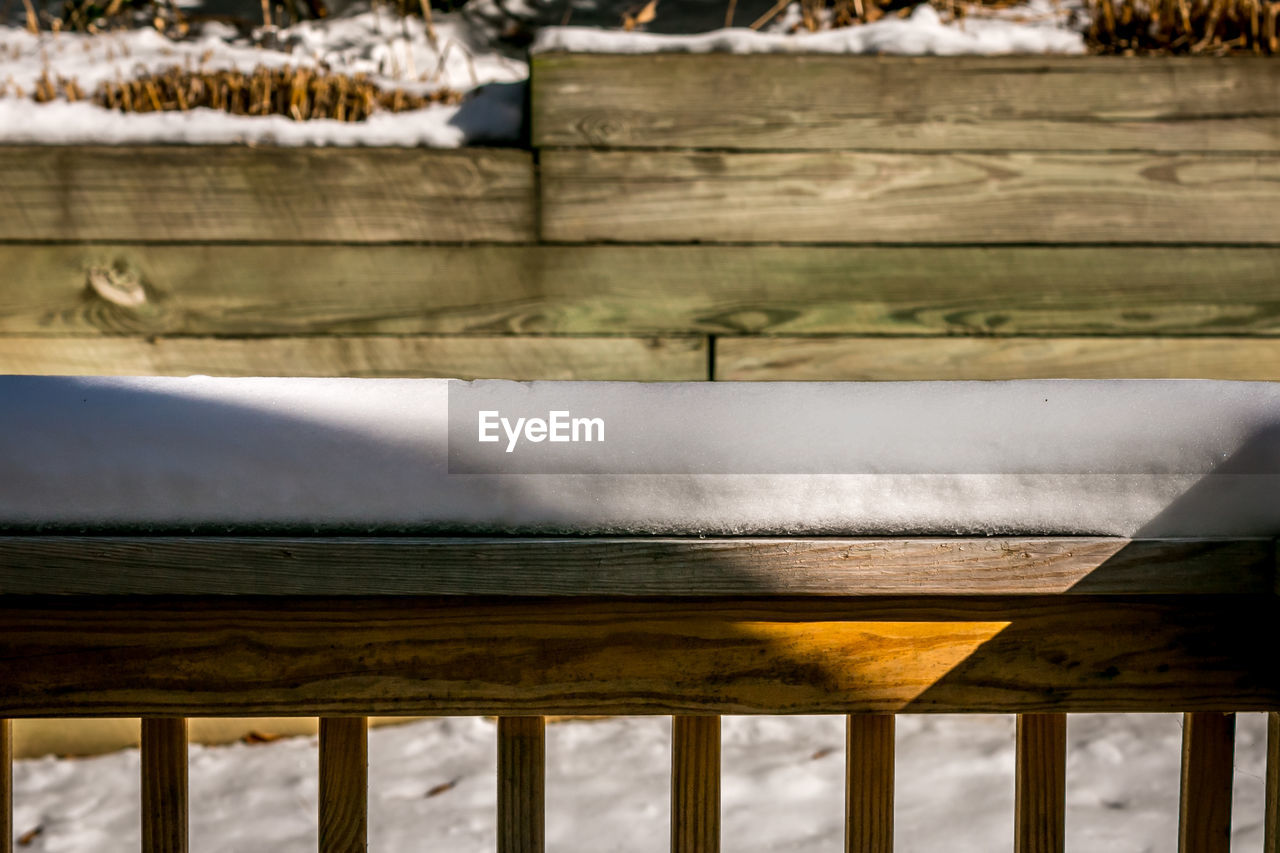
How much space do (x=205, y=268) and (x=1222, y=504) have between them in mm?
1930

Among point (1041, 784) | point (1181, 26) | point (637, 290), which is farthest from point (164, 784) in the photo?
point (1181, 26)

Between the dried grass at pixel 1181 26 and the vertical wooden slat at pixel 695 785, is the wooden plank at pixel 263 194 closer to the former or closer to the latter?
the dried grass at pixel 1181 26

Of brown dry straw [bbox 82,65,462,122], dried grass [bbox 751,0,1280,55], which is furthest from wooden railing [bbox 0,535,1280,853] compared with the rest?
dried grass [bbox 751,0,1280,55]

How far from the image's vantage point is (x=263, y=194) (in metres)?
1.85

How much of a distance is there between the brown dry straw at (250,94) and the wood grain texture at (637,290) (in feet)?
1.06

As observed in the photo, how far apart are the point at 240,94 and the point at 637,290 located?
102 centimetres

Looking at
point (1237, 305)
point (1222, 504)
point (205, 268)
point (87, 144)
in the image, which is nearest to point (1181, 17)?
point (1237, 305)

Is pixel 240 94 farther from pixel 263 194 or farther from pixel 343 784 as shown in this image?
pixel 343 784

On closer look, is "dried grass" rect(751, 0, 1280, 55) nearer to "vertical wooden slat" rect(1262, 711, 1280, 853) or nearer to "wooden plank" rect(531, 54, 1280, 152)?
"wooden plank" rect(531, 54, 1280, 152)

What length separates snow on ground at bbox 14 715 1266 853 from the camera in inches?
81.7

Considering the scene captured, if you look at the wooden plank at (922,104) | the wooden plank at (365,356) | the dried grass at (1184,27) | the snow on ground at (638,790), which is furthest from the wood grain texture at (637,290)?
the snow on ground at (638,790)

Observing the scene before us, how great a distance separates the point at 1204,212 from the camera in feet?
6.13

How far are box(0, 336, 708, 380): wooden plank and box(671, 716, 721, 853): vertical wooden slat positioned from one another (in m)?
1.20

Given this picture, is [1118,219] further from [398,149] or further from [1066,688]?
[398,149]
